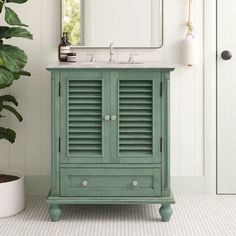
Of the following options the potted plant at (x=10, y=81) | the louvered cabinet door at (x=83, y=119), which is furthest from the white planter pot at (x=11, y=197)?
the louvered cabinet door at (x=83, y=119)

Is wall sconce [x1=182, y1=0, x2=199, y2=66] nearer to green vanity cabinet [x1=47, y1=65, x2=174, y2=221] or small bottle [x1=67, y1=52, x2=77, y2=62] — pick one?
green vanity cabinet [x1=47, y1=65, x2=174, y2=221]

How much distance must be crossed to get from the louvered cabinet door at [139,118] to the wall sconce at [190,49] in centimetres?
59

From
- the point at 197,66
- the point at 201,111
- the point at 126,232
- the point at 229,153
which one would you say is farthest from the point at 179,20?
the point at 126,232

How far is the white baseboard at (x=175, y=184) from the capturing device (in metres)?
4.00

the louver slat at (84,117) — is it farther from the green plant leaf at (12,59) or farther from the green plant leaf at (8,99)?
the green plant leaf at (8,99)

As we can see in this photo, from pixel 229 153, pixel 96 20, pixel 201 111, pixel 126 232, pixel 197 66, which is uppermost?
pixel 96 20

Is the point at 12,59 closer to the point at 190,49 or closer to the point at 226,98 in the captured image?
the point at 190,49

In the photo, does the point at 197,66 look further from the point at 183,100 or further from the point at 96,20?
the point at 96,20

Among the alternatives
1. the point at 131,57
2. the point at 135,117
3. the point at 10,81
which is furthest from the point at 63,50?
the point at 135,117

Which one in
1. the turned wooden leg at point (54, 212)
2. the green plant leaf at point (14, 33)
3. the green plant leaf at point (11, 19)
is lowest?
the turned wooden leg at point (54, 212)

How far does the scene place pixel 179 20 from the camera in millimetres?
3934

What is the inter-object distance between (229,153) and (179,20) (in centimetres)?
98

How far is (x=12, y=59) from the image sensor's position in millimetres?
3330

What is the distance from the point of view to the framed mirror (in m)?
3.86
